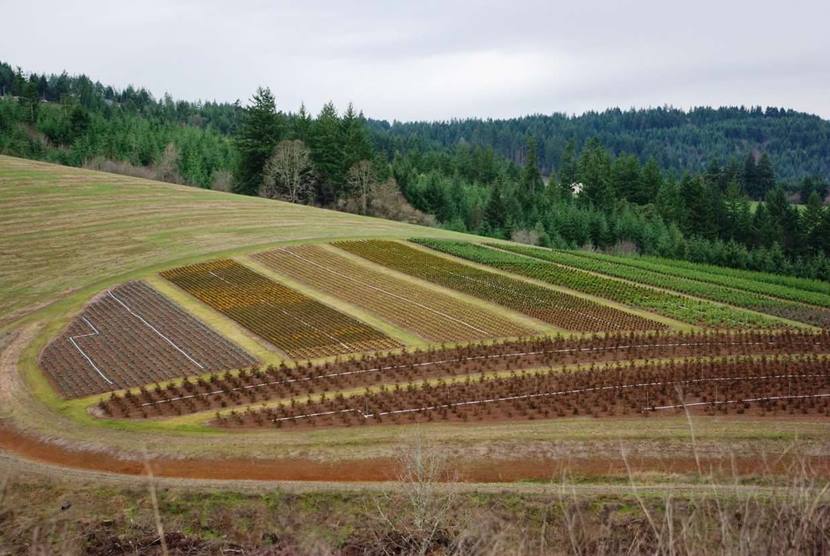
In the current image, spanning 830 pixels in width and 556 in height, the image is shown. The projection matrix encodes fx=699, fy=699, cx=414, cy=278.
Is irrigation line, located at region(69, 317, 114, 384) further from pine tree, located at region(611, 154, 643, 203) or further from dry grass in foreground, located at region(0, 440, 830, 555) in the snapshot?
pine tree, located at region(611, 154, 643, 203)

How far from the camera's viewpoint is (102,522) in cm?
2022

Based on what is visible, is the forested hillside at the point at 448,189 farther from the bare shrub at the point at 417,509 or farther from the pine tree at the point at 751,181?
the bare shrub at the point at 417,509

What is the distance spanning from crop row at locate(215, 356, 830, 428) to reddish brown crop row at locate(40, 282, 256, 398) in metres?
6.84

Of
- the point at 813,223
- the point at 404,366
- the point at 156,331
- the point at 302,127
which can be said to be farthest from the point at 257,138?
the point at 813,223

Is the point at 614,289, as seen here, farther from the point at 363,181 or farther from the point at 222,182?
the point at 222,182

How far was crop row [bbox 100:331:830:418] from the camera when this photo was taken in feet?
98.8

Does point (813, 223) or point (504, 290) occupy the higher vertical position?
point (813, 223)

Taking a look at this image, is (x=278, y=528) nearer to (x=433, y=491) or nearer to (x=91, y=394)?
(x=433, y=491)

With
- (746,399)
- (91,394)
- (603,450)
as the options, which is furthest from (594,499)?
(91,394)

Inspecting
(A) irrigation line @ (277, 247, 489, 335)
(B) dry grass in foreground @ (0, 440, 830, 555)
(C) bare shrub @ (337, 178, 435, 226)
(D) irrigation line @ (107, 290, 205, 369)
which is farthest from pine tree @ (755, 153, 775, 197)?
(B) dry grass in foreground @ (0, 440, 830, 555)

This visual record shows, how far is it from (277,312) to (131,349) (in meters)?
9.19

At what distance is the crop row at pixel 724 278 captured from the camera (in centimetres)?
5338

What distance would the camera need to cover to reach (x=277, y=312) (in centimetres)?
4250

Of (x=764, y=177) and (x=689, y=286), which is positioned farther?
(x=764, y=177)
